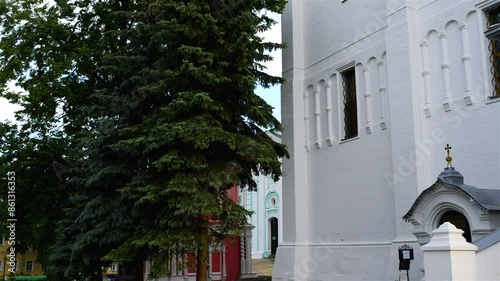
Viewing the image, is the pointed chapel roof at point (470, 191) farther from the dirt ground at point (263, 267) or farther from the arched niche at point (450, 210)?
the dirt ground at point (263, 267)

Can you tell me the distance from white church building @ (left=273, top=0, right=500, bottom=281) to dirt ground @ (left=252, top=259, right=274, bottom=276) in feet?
28.4

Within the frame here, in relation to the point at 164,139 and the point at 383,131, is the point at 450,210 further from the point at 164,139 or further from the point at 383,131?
the point at 164,139

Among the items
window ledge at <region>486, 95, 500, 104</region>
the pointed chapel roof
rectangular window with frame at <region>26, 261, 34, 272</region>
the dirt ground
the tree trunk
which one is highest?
window ledge at <region>486, 95, 500, 104</region>

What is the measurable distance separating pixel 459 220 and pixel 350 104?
5245 mm

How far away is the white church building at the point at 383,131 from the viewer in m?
10.2

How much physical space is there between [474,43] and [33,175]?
550 inches

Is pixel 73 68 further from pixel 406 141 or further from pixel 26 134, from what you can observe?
pixel 406 141

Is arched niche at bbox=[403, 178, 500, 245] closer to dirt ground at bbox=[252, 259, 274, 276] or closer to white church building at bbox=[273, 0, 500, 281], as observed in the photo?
white church building at bbox=[273, 0, 500, 281]

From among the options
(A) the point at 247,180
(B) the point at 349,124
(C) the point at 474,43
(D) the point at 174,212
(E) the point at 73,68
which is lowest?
(D) the point at 174,212

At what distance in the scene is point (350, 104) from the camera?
46.4 ft

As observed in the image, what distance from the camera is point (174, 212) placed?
1066cm

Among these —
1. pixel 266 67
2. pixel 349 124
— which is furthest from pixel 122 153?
pixel 349 124

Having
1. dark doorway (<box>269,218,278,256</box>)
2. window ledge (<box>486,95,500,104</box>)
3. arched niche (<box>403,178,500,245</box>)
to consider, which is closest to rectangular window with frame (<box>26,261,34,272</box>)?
dark doorway (<box>269,218,278,256</box>)

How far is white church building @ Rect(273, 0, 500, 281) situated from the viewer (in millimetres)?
10188
